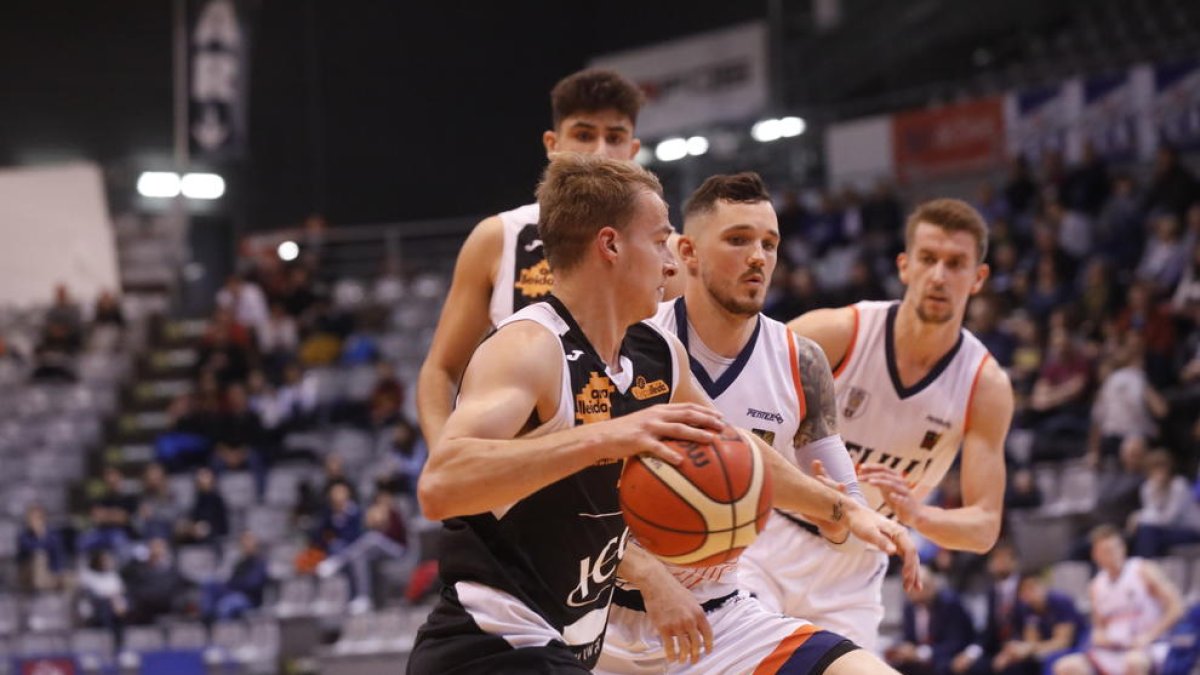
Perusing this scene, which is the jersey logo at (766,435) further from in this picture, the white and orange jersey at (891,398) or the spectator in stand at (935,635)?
the spectator in stand at (935,635)

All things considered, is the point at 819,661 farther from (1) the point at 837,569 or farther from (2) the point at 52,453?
(2) the point at 52,453

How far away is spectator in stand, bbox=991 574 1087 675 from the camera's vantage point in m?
11.6

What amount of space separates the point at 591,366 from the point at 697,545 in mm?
564

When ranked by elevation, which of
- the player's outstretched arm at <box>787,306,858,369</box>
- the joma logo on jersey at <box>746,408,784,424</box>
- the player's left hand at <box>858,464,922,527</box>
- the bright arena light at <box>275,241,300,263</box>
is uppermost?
the bright arena light at <box>275,241,300,263</box>

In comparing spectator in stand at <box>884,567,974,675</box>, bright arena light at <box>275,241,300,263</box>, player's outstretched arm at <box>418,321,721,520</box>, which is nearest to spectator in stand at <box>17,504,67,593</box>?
bright arena light at <box>275,241,300,263</box>

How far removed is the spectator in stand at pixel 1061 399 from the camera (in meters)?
14.2

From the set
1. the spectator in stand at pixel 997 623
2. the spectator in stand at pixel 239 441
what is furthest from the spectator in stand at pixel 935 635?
the spectator in stand at pixel 239 441

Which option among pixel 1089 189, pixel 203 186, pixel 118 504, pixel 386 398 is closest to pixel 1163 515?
pixel 1089 189

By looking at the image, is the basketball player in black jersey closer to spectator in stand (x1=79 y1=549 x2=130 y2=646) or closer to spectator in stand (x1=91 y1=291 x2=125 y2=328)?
spectator in stand (x1=79 y1=549 x2=130 y2=646)

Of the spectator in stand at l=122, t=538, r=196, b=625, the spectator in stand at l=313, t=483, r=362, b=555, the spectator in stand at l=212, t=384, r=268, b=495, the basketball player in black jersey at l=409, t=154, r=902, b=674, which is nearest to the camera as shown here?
the basketball player in black jersey at l=409, t=154, r=902, b=674

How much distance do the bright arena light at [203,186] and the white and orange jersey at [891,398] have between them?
74.1ft

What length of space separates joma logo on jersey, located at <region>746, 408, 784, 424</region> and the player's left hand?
332 mm

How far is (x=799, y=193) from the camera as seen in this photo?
71.1ft

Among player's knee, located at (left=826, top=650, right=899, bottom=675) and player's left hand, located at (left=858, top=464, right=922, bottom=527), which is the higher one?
player's left hand, located at (left=858, top=464, right=922, bottom=527)
